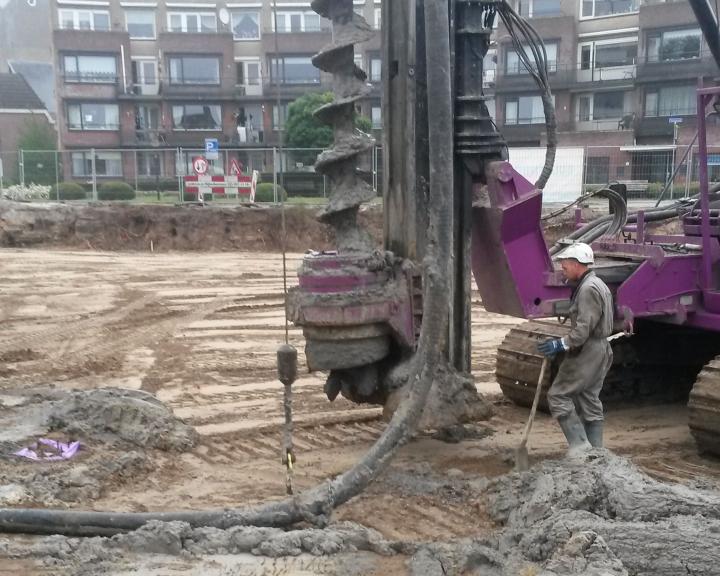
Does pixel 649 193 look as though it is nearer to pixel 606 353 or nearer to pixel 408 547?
pixel 606 353

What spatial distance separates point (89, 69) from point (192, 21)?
722cm

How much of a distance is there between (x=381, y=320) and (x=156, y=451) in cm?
196

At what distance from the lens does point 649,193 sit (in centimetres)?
2297

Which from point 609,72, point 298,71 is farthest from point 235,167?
point 609,72

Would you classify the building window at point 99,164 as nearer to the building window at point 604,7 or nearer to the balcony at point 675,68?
the balcony at point 675,68

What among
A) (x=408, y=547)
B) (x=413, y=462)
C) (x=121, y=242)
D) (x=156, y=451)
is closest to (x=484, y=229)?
(x=413, y=462)

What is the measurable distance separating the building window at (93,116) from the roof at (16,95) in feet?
28.3

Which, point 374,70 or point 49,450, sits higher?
point 374,70

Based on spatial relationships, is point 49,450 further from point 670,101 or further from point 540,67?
point 670,101

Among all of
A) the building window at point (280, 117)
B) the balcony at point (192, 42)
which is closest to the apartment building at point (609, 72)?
the building window at point (280, 117)

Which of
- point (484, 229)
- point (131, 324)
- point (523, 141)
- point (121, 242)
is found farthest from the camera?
point (523, 141)

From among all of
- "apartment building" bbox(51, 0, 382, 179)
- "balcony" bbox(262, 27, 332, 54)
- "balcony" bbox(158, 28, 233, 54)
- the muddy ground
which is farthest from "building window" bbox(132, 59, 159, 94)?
the muddy ground

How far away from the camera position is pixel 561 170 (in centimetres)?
2342

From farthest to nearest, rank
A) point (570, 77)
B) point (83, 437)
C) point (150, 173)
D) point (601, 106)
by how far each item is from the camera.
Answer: point (601, 106) → point (570, 77) → point (150, 173) → point (83, 437)
